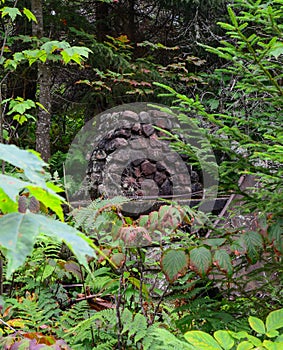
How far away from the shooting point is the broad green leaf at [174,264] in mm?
1333

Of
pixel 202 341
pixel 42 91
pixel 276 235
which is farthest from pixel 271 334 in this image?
pixel 42 91

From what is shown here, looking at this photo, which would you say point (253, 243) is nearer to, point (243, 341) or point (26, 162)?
point (243, 341)

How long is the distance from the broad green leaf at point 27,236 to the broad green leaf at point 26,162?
0.17 ft

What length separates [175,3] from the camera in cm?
592

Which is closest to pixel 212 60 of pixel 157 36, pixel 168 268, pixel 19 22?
pixel 157 36

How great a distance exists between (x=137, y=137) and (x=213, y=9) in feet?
8.52

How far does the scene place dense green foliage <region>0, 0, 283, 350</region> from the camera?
1.06 metres

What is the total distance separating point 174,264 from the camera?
1.35m

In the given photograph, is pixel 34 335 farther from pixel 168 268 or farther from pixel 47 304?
pixel 47 304

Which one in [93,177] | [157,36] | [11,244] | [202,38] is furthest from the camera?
[157,36]

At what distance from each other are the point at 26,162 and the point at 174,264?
877 mm

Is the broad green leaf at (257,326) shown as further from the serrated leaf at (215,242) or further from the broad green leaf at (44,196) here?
the broad green leaf at (44,196)

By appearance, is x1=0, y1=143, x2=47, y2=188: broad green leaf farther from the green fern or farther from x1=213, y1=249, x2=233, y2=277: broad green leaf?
the green fern

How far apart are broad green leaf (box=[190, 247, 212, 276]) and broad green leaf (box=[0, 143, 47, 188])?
2.82 ft
